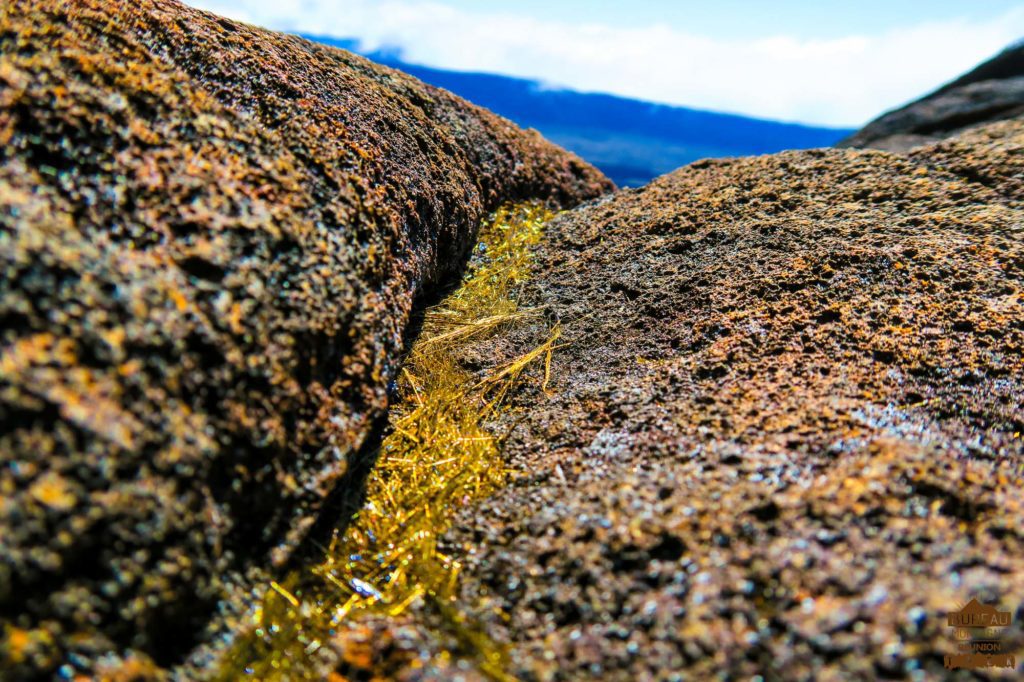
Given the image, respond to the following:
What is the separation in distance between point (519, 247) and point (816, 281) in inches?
41.5

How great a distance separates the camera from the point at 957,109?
15.6 ft

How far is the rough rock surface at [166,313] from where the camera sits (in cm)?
78

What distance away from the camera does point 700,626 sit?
843mm

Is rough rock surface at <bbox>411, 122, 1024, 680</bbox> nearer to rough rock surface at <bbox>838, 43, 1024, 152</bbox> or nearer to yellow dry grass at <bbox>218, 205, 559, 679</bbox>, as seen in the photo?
yellow dry grass at <bbox>218, 205, 559, 679</bbox>

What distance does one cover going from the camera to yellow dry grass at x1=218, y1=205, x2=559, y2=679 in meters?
0.99

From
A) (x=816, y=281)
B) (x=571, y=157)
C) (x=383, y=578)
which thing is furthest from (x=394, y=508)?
(x=571, y=157)

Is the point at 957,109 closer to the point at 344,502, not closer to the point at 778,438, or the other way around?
the point at 778,438
